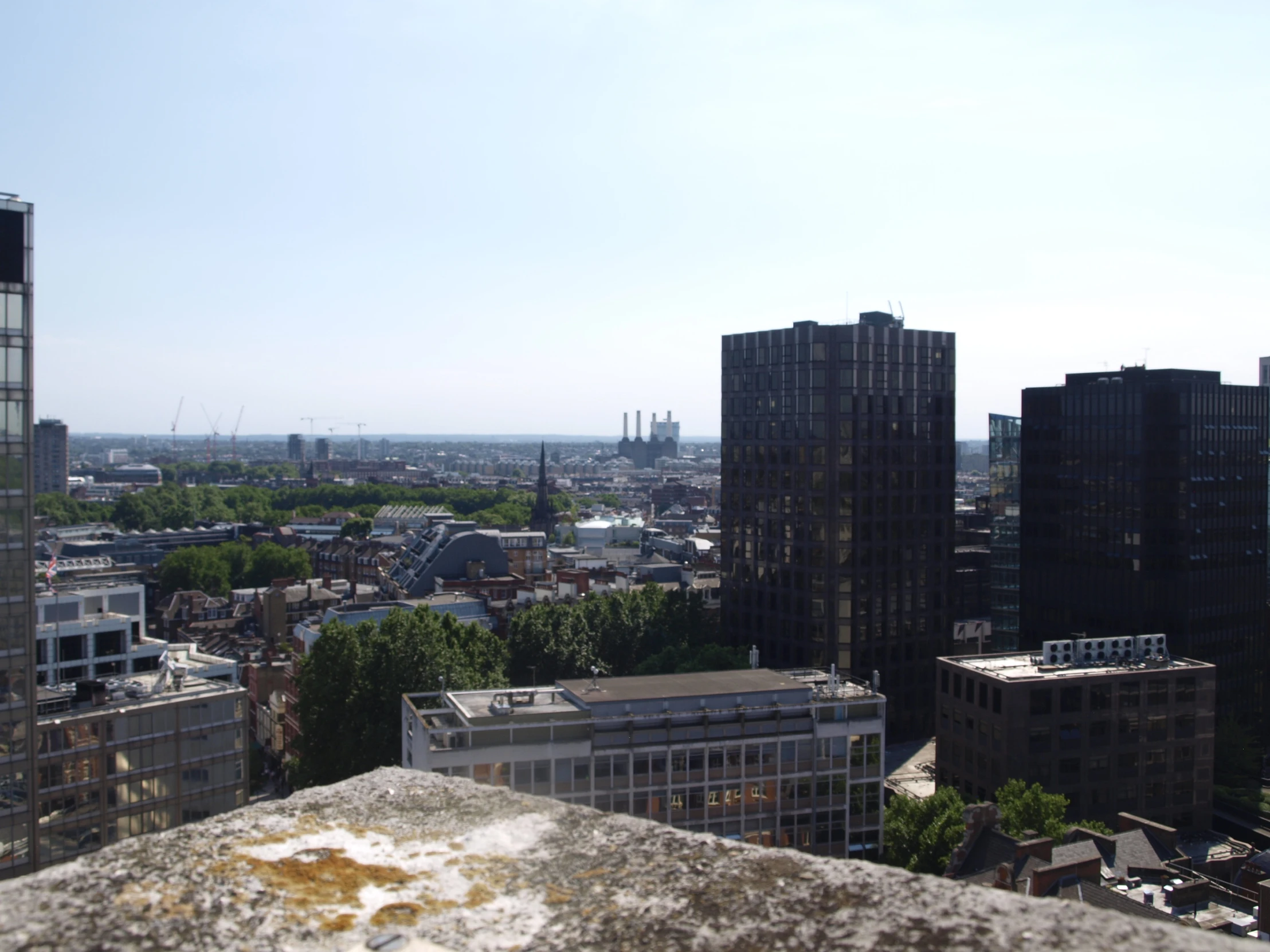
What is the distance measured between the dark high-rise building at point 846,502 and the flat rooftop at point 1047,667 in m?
14.3

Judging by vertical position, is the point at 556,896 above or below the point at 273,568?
above

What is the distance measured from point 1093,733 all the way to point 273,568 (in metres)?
126

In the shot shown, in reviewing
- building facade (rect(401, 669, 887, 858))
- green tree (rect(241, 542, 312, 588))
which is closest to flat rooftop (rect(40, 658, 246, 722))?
building facade (rect(401, 669, 887, 858))

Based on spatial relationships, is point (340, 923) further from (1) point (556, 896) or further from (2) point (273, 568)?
(2) point (273, 568)

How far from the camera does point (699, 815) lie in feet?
153

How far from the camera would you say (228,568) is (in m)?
160

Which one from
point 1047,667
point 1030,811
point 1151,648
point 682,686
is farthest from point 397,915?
point 1151,648

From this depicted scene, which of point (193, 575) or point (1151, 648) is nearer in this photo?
point (1151, 648)

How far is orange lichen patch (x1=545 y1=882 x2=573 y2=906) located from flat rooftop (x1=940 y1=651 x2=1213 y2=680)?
58627mm

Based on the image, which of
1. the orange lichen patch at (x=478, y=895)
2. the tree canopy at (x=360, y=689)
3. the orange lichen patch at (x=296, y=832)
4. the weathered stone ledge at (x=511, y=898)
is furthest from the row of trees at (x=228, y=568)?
the orange lichen patch at (x=478, y=895)

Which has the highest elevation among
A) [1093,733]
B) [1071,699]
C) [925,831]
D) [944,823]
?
[1071,699]

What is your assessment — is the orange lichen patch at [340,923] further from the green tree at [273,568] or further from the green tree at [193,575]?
the green tree at [273,568]

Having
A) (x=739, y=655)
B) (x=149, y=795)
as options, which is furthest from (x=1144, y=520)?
(x=149, y=795)

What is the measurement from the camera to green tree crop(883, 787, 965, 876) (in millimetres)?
48562
